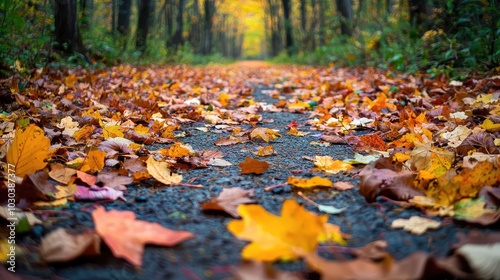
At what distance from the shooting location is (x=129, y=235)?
1.07m

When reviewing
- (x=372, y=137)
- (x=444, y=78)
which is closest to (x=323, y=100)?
(x=444, y=78)

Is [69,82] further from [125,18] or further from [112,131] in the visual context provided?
[125,18]

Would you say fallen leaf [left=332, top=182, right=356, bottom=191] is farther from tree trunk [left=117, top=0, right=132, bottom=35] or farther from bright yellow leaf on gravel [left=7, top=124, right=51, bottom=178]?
tree trunk [left=117, top=0, right=132, bottom=35]

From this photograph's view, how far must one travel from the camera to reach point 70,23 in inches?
251

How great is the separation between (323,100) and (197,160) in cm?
250

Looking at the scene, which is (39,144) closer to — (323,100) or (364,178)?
(364,178)

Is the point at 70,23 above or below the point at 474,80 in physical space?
above

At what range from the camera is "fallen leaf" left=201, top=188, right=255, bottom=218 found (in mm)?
1339

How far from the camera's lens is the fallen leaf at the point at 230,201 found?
1339mm

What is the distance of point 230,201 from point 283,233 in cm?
46

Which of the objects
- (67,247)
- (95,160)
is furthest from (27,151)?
(67,247)

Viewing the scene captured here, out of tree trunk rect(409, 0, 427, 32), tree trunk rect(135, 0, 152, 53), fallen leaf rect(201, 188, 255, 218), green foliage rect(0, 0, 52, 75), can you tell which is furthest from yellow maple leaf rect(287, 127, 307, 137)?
tree trunk rect(135, 0, 152, 53)

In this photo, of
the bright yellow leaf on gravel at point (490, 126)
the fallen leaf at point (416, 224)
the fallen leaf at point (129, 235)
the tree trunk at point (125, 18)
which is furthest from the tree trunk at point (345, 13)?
the fallen leaf at point (129, 235)

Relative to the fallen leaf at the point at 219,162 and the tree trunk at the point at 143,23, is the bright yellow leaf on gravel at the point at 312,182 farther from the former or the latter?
the tree trunk at the point at 143,23
